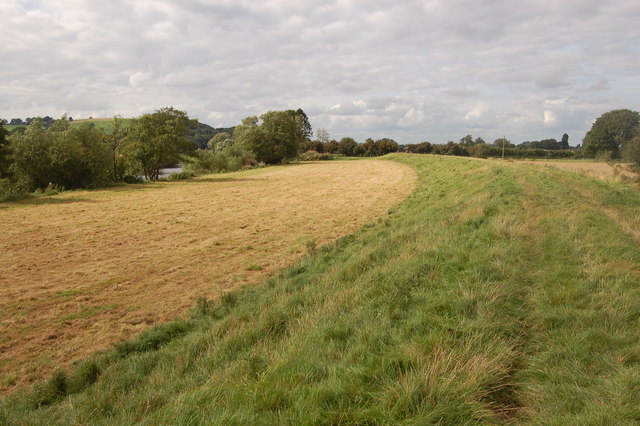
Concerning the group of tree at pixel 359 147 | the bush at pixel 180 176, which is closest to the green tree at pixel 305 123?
the group of tree at pixel 359 147

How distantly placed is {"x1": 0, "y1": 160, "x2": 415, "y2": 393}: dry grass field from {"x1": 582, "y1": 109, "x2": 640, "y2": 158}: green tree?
2786 inches

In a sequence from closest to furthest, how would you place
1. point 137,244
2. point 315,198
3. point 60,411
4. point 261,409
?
point 261,409
point 60,411
point 137,244
point 315,198

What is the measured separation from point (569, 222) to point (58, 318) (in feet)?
38.5

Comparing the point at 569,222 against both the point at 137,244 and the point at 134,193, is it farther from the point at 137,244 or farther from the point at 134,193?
the point at 134,193

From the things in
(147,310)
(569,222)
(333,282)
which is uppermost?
(569,222)

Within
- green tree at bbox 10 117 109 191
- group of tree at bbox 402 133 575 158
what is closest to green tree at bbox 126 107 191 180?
green tree at bbox 10 117 109 191

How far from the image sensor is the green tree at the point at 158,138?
36.8 metres

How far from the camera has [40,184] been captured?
27.7 meters

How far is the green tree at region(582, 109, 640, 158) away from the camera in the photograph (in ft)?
234

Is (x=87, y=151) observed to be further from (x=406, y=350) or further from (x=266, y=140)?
(x=266, y=140)

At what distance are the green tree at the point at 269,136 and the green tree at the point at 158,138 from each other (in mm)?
28578

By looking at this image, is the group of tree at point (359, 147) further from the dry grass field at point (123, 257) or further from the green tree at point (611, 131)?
the dry grass field at point (123, 257)

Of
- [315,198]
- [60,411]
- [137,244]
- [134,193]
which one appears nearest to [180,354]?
[60,411]

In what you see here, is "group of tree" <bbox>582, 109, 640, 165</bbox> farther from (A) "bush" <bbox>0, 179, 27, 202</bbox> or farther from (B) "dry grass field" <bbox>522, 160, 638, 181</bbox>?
(A) "bush" <bbox>0, 179, 27, 202</bbox>
